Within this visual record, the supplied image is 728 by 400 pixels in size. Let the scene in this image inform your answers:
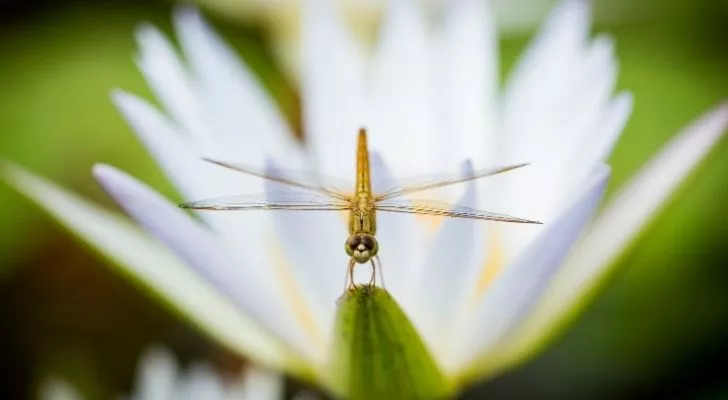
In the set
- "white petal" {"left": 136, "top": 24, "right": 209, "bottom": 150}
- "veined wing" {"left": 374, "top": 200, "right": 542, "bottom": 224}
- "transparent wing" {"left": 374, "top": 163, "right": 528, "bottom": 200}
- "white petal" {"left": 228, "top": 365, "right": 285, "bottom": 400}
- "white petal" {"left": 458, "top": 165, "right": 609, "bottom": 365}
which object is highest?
"white petal" {"left": 136, "top": 24, "right": 209, "bottom": 150}

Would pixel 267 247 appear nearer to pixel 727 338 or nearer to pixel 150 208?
pixel 150 208

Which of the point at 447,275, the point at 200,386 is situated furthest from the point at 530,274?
the point at 200,386

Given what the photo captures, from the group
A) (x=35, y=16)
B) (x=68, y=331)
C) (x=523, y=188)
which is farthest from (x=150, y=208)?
(x=35, y=16)

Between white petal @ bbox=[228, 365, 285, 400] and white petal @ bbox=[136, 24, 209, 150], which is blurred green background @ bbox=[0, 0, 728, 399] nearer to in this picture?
white petal @ bbox=[228, 365, 285, 400]

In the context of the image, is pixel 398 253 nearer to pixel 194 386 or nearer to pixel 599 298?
pixel 194 386

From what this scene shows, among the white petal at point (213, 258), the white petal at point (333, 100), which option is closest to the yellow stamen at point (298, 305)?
the white petal at point (213, 258)

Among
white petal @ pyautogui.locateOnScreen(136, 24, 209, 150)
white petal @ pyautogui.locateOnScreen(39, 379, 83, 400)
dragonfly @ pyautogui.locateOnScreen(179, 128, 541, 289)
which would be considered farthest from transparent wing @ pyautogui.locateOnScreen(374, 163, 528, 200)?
white petal @ pyautogui.locateOnScreen(39, 379, 83, 400)
